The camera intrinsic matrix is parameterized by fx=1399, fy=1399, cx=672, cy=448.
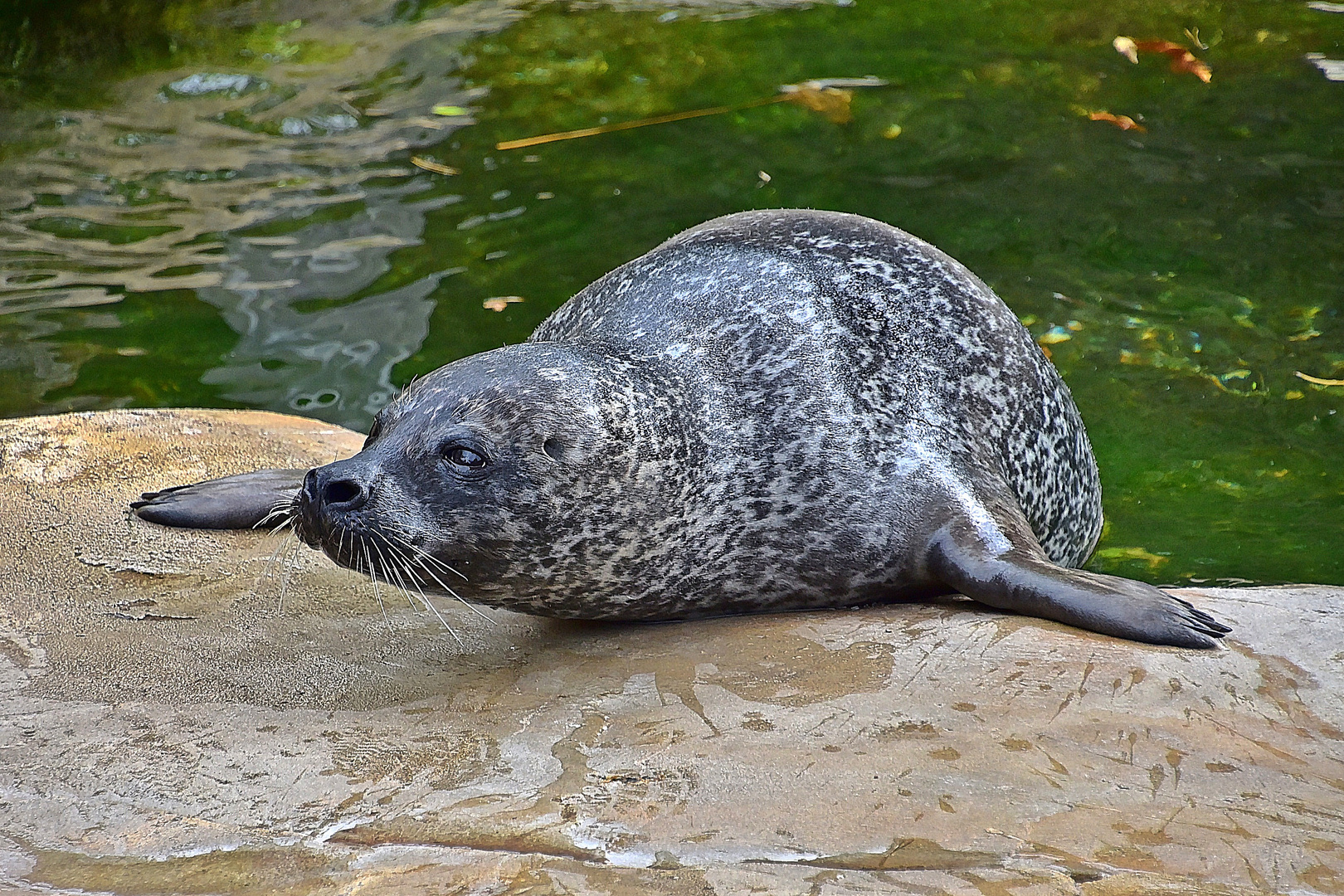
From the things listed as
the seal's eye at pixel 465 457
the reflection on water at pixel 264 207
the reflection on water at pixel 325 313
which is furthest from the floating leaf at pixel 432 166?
the seal's eye at pixel 465 457

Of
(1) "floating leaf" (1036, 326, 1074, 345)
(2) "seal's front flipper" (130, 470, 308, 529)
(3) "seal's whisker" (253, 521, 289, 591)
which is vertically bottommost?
(1) "floating leaf" (1036, 326, 1074, 345)

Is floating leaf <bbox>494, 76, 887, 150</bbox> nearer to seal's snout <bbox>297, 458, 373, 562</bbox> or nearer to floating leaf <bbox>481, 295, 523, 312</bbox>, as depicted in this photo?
floating leaf <bbox>481, 295, 523, 312</bbox>

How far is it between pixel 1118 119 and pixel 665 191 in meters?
2.93

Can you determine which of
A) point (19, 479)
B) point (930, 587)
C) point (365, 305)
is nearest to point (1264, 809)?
point (930, 587)

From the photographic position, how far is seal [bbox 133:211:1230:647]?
3670 millimetres

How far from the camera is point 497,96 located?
9.77 metres

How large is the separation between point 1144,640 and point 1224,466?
2.46m

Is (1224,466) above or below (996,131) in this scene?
below

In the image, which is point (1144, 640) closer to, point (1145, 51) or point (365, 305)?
point (365, 305)

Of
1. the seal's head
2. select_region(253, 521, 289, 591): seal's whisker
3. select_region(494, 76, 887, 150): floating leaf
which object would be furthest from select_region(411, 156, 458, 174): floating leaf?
the seal's head

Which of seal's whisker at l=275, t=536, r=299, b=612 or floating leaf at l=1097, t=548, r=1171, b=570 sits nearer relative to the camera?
seal's whisker at l=275, t=536, r=299, b=612

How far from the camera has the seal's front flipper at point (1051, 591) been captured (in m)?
3.67

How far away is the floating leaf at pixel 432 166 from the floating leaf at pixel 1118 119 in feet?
13.2

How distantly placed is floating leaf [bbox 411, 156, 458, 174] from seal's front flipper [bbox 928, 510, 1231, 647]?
546 centimetres
